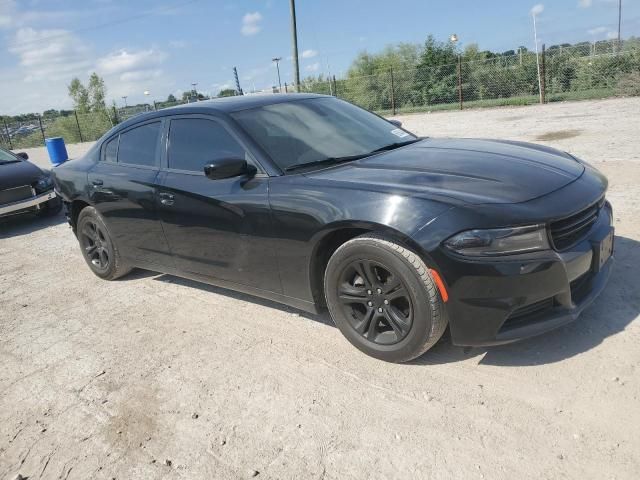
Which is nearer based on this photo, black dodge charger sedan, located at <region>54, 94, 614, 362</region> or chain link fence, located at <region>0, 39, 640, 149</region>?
black dodge charger sedan, located at <region>54, 94, 614, 362</region>

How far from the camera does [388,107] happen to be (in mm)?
24625

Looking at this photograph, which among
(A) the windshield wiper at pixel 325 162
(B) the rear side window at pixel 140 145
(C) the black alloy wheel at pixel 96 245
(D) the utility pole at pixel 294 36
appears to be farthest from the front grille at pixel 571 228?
(D) the utility pole at pixel 294 36

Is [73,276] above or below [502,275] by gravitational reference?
below

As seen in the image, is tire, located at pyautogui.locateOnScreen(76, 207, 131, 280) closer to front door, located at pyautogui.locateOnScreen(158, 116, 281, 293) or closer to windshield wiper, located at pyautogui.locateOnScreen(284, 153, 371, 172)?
front door, located at pyautogui.locateOnScreen(158, 116, 281, 293)

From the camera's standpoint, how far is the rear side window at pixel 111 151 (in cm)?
483

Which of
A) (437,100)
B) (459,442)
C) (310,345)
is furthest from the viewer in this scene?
(437,100)

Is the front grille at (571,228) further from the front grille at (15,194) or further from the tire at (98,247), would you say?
the front grille at (15,194)

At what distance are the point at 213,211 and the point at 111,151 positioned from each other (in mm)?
1857

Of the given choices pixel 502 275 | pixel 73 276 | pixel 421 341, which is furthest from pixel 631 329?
pixel 73 276

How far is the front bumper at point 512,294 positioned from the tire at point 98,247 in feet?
11.5

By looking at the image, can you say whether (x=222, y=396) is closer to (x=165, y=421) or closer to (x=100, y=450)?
(x=165, y=421)

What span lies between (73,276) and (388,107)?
2104 cm

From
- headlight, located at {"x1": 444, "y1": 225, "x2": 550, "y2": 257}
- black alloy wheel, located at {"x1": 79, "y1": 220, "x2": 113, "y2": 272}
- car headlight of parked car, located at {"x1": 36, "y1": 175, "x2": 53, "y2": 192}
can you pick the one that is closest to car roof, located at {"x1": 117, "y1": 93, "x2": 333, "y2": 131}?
black alloy wheel, located at {"x1": 79, "y1": 220, "x2": 113, "y2": 272}

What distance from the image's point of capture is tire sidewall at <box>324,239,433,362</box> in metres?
2.74
